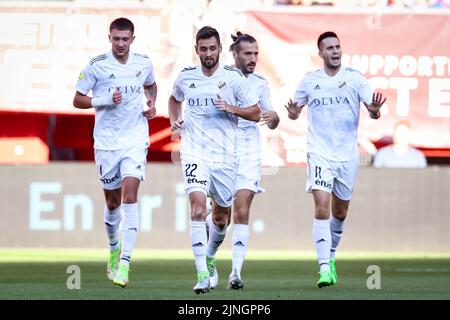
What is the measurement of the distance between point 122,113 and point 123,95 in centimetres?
19

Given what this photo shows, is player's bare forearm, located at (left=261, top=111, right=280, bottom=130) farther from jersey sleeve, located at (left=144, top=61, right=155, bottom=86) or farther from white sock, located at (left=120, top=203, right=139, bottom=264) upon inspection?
white sock, located at (left=120, top=203, right=139, bottom=264)

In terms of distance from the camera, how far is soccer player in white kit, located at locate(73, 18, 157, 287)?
14.6m

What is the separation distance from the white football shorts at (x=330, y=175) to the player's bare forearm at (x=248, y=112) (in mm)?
1251

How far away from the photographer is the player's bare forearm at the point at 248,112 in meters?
13.6

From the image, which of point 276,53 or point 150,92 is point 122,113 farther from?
point 276,53

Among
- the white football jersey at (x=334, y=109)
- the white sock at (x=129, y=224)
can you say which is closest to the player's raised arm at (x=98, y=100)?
the white sock at (x=129, y=224)

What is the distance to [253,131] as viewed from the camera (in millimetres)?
15492

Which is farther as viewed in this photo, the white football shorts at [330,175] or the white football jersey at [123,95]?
the white football shorts at [330,175]

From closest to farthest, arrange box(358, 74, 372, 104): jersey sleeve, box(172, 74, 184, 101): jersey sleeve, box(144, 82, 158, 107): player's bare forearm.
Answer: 1. box(172, 74, 184, 101): jersey sleeve
2. box(358, 74, 372, 104): jersey sleeve
3. box(144, 82, 158, 107): player's bare forearm

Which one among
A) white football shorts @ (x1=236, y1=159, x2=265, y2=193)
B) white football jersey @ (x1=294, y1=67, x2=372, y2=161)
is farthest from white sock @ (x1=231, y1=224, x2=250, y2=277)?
white football jersey @ (x1=294, y1=67, x2=372, y2=161)

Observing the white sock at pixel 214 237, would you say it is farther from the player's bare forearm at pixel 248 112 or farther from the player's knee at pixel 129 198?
the player's bare forearm at pixel 248 112

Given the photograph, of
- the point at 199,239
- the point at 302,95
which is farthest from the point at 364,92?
the point at 199,239

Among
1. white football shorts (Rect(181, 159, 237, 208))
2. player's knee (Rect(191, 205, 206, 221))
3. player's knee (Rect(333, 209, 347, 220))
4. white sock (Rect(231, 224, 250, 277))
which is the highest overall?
white football shorts (Rect(181, 159, 237, 208))

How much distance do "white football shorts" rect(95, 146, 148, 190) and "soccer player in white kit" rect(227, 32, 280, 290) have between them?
37.9 inches
